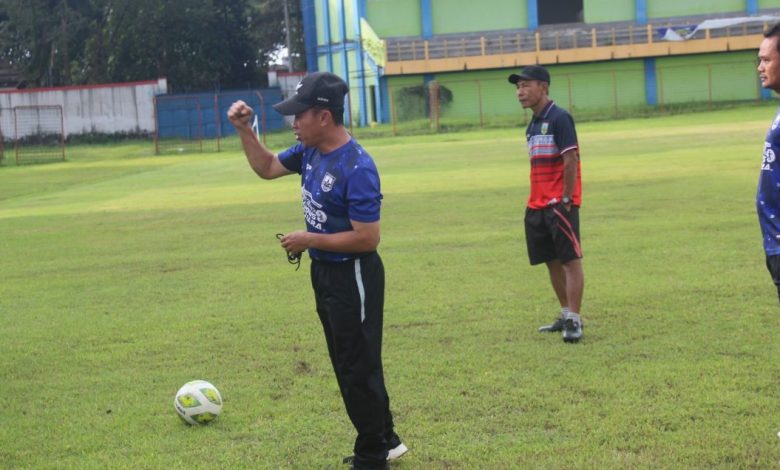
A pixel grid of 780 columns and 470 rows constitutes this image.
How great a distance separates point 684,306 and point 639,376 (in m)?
2.42

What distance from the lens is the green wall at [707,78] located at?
194 ft

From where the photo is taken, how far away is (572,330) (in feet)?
27.3

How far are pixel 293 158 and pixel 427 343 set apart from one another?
301cm

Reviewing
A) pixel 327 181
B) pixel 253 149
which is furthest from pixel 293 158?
pixel 327 181

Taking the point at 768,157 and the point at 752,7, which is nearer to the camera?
the point at 768,157

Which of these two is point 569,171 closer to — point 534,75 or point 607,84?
point 534,75

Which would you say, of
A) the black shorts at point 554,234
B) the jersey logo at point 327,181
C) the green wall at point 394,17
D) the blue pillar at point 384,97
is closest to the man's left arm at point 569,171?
the black shorts at point 554,234

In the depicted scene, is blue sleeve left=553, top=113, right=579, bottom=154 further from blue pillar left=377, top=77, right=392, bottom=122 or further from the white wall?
the white wall

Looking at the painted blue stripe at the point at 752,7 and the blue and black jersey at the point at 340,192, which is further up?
the painted blue stripe at the point at 752,7

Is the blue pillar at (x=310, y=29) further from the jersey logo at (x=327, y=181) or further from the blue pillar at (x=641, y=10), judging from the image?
the jersey logo at (x=327, y=181)

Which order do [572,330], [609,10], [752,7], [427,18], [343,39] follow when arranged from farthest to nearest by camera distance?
[343,39]
[609,10]
[427,18]
[752,7]
[572,330]

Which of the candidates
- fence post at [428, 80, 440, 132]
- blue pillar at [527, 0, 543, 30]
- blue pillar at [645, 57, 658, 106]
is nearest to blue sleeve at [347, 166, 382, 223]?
fence post at [428, 80, 440, 132]

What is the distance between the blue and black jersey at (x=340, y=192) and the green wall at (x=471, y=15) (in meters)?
58.1

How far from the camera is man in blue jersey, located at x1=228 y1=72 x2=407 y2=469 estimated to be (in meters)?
5.27
